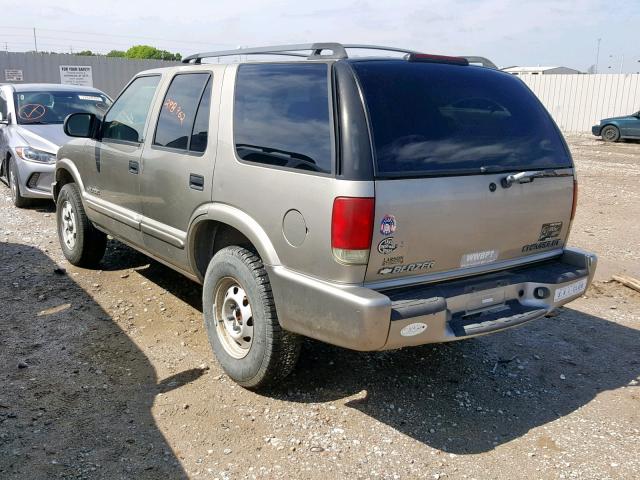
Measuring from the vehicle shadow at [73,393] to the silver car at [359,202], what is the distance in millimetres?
661

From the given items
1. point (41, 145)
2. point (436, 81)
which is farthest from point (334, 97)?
point (41, 145)

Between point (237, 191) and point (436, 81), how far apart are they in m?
1.31

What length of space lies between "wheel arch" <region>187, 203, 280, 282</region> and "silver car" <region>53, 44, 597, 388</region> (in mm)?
10

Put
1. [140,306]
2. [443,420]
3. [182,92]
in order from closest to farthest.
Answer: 1. [443,420]
2. [182,92]
3. [140,306]

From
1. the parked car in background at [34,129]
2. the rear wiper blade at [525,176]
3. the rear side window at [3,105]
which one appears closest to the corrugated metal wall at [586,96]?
the parked car in background at [34,129]

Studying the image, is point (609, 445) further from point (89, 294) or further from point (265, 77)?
point (89, 294)

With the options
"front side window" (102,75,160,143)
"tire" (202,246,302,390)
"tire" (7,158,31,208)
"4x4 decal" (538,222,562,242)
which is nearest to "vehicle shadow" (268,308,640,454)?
"tire" (202,246,302,390)

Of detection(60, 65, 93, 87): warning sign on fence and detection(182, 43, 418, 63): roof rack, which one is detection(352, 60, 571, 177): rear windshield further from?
detection(60, 65, 93, 87): warning sign on fence

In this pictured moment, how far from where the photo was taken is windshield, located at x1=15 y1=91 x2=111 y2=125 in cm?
923

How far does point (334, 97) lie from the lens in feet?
10.6

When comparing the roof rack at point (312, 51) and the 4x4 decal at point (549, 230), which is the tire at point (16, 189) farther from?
the 4x4 decal at point (549, 230)

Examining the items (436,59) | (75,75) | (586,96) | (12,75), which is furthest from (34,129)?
(586,96)

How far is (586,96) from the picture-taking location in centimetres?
2597

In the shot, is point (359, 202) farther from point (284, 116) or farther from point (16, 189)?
point (16, 189)
